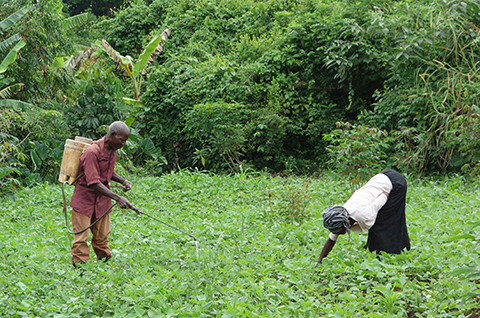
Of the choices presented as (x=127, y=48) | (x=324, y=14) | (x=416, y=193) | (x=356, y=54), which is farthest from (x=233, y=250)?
(x=127, y=48)

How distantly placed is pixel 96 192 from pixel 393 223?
9.41 ft

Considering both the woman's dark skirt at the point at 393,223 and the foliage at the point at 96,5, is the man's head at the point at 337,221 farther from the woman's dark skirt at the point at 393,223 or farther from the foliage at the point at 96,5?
the foliage at the point at 96,5

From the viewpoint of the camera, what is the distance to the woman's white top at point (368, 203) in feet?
14.0

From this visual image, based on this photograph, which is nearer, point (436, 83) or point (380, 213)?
point (380, 213)

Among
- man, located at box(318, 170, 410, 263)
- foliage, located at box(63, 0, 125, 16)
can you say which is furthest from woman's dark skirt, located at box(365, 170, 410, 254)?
foliage, located at box(63, 0, 125, 16)

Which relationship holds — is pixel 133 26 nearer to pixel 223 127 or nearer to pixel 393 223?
pixel 223 127

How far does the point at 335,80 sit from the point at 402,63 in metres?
2.23

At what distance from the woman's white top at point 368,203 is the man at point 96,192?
2058 mm

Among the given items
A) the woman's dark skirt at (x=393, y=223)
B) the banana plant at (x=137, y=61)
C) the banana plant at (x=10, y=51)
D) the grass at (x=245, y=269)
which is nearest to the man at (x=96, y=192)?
the grass at (x=245, y=269)

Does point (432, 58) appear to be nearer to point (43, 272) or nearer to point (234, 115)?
point (234, 115)

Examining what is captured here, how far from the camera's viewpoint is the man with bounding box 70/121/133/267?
4.51m

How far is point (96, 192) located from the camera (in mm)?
4660

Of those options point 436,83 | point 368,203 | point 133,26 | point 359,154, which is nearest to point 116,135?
point 368,203

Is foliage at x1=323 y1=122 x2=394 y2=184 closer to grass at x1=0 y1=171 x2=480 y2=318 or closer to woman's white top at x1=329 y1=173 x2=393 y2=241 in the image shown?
grass at x1=0 y1=171 x2=480 y2=318
